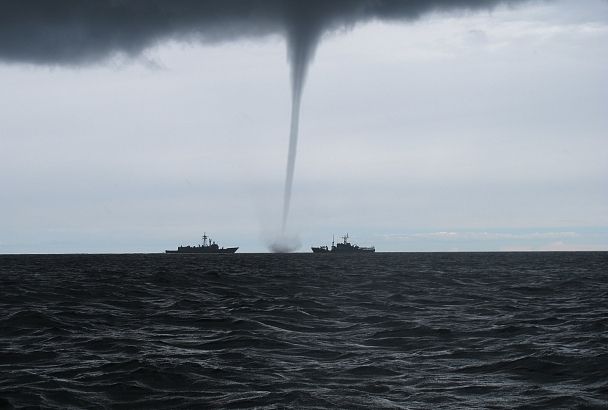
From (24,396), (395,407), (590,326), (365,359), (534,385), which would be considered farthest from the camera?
(590,326)

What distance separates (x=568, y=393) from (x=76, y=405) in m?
9.01

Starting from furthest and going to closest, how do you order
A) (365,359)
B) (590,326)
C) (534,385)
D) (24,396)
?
(590,326) < (365,359) < (534,385) < (24,396)

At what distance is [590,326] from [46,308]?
20.9 meters

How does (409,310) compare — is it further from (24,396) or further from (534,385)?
(24,396)

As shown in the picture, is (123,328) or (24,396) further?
(123,328)

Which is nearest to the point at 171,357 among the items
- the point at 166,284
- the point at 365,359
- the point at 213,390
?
Result: the point at 213,390

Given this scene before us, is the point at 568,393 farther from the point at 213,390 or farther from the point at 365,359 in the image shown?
the point at 213,390

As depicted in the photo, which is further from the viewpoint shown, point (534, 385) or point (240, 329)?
point (240, 329)

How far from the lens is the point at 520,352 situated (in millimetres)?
16422

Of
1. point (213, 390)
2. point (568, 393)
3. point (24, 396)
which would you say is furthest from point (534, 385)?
point (24, 396)

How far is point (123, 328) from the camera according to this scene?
21.3 metres

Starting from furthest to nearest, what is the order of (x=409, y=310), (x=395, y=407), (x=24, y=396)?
(x=409, y=310)
(x=24, y=396)
(x=395, y=407)

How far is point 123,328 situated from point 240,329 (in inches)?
152

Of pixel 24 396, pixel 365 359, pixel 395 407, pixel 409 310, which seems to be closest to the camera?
pixel 395 407
